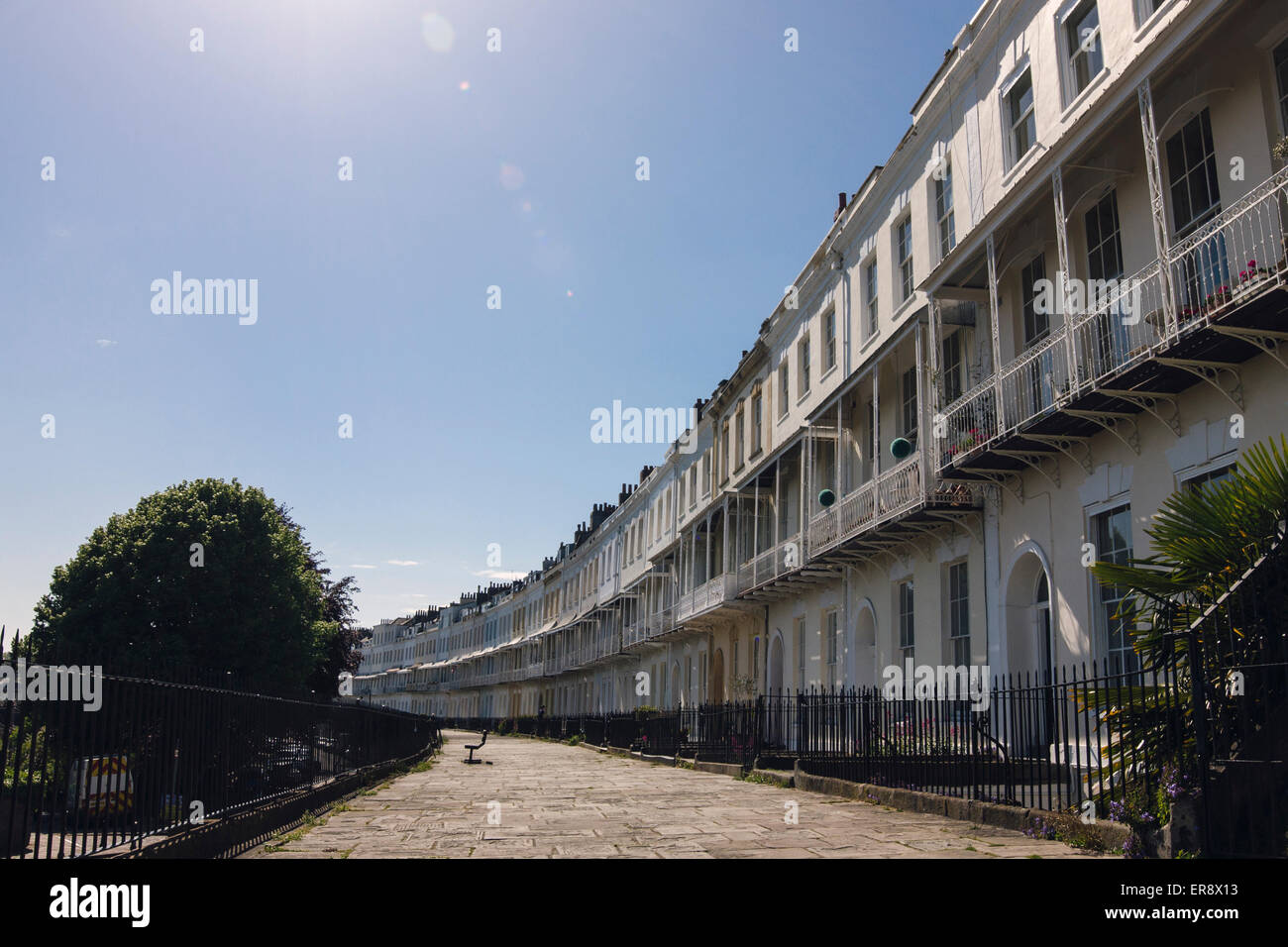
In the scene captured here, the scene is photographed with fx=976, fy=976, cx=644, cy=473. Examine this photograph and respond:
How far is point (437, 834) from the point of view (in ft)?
26.9

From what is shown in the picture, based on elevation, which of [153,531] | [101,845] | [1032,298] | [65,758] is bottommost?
[101,845]

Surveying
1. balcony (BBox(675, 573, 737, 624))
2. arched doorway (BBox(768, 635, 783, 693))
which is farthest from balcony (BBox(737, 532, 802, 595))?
arched doorway (BBox(768, 635, 783, 693))

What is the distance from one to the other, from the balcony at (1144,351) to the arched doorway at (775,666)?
1068 cm

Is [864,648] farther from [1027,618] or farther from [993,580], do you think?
[1027,618]

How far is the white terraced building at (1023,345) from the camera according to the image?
8898 mm

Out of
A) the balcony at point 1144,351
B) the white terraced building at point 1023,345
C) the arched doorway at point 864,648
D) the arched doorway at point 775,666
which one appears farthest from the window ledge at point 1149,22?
the arched doorway at point 775,666

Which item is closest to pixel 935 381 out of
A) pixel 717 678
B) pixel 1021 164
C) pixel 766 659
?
pixel 1021 164

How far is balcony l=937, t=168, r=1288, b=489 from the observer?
809 centimetres

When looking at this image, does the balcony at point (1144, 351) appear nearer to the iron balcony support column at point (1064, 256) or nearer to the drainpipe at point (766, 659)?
the iron balcony support column at point (1064, 256)

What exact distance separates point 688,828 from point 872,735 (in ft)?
16.9
